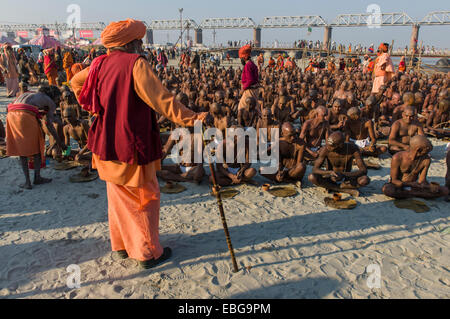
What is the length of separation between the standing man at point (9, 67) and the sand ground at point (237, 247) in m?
9.72

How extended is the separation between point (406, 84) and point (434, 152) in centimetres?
617

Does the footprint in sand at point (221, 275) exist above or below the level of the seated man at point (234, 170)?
below

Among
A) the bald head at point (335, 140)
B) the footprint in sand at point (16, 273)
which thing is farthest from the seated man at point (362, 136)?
the footprint in sand at point (16, 273)

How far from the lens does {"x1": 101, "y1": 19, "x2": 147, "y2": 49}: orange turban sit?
261cm

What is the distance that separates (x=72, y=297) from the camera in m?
2.85

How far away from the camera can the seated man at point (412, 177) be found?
4.73 meters

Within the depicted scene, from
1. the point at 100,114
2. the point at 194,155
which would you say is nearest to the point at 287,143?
the point at 194,155

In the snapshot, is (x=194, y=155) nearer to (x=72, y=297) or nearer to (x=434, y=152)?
(x=72, y=297)

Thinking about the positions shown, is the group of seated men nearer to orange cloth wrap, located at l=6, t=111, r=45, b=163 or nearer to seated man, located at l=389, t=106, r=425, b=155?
seated man, located at l=389, t=106, r=425, b=155

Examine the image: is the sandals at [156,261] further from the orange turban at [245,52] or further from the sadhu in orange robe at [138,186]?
the orange turban at [245,52]

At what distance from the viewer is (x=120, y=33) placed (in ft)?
8.58

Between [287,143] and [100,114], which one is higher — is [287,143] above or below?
below

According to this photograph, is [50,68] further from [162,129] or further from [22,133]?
[22,133]

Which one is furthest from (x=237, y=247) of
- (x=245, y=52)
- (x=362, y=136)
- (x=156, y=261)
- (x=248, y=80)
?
(x=245, y=52)
